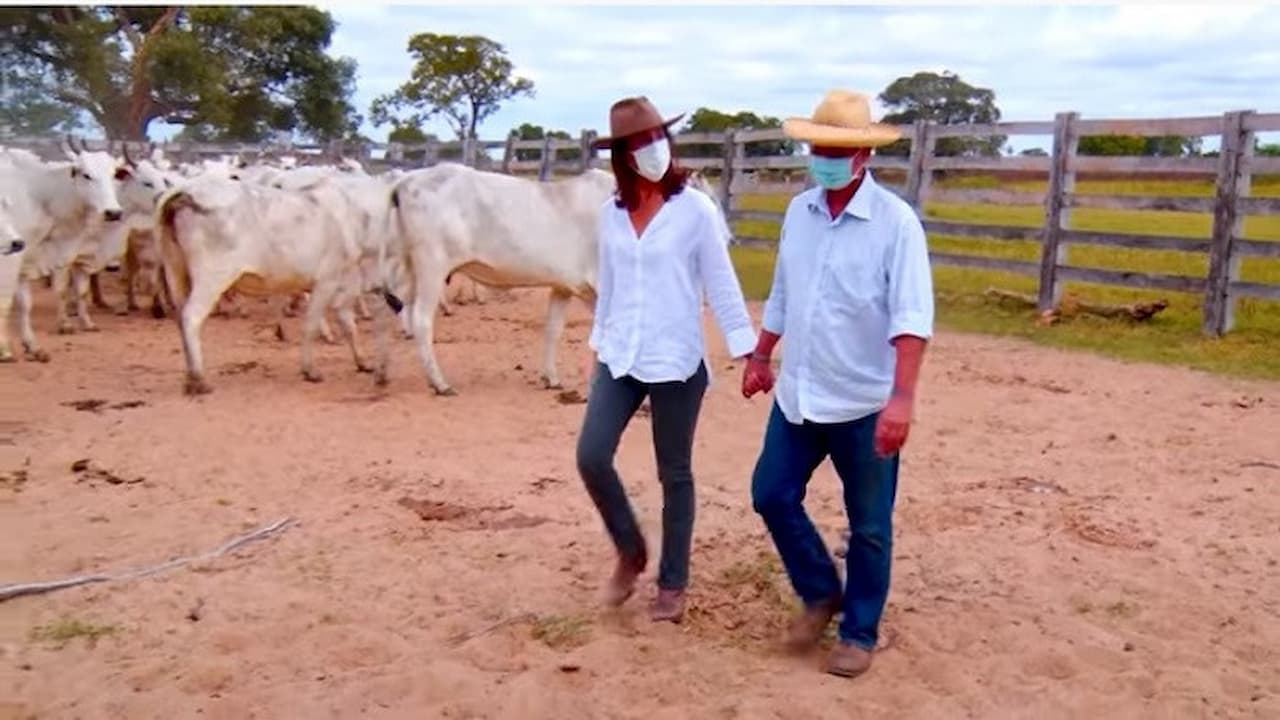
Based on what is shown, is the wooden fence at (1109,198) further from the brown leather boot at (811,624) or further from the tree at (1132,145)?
the tree at (1132,145)

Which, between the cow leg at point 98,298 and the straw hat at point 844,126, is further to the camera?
the cow leg at point 98,298

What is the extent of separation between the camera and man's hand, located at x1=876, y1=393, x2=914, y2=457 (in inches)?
159

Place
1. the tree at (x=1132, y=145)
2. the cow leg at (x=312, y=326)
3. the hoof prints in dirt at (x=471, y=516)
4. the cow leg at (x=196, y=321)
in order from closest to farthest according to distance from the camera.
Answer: the hoof prints in dirt at (x=471, y=516), the cow leg at (x=196, y=321), the cow leg at (x=312, y=326), the tree at (x=1132, y=145)

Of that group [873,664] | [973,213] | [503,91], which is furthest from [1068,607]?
[503,91]

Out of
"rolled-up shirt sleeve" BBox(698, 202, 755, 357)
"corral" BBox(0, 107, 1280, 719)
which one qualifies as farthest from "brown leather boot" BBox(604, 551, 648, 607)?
"rolled-up shirt sleeve" BBox(698, 202, 755, 357)

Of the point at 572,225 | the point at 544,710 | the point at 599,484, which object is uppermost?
the point at 572,225

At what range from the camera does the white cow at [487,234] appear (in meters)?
9.56

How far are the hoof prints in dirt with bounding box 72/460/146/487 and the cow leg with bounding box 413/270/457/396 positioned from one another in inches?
107

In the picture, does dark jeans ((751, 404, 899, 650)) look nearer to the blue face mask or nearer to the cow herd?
the blue face mask

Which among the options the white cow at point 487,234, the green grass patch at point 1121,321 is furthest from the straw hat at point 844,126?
the green grass patch at point 1121,321

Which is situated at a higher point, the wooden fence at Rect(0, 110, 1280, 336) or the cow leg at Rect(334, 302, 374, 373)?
the wooden fence at Rect(0, 110, 1280, 336)

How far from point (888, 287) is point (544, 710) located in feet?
5.51

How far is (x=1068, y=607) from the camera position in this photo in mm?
5062

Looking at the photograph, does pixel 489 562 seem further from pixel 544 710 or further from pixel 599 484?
pixel 544 710
